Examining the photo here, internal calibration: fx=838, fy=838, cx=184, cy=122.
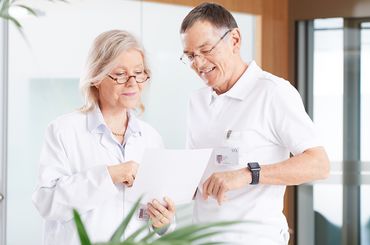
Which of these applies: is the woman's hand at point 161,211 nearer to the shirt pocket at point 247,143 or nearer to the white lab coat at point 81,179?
the white lab coat at point 81,179

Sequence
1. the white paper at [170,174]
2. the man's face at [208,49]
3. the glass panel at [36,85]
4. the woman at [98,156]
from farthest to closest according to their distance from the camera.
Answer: the glass panel at [36,85] < the man's face at [208,49] < the woman at [98,156] < the white paper at [170,174]

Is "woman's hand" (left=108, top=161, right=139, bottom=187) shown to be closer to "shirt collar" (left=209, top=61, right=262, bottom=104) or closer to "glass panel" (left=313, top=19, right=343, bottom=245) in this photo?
"shirt collar" (left=209, top=61, right=262, bottom=104)

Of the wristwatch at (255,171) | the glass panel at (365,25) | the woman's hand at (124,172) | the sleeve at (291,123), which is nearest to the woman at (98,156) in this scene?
the woman's hand at (124,172)

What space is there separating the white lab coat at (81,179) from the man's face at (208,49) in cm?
33

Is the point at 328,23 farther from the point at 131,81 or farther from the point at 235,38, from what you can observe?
the point at 131,81

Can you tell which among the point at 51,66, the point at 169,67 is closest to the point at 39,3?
the point at 51,66

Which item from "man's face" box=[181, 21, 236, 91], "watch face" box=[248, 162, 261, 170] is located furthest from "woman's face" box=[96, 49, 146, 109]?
"watch face" box=[248, 162, 261, 170]

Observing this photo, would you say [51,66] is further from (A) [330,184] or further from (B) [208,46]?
(A) [330,184]

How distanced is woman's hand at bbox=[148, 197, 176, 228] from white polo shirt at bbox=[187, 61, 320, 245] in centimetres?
20

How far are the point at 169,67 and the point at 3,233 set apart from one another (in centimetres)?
148

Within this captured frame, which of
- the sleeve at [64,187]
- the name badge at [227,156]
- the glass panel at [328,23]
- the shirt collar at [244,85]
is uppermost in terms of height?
the glass panel at [328,23]

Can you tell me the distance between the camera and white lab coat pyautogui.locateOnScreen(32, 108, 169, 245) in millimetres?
2770

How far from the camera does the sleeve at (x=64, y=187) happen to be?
109 inches

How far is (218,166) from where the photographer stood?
2916 mm
